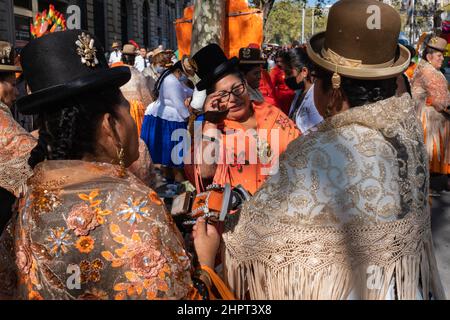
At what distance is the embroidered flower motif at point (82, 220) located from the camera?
5.15 feet

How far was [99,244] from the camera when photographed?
1.56 meters

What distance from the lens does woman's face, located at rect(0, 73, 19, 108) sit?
159 inches

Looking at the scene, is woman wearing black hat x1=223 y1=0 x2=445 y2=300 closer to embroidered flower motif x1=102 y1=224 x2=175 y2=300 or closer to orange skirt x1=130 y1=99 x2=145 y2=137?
embroidered flower motif x1=102 y1=224 x2=175 y2=300

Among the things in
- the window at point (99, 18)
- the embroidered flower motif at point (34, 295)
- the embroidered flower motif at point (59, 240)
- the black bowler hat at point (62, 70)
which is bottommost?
the window at point (99, 18)

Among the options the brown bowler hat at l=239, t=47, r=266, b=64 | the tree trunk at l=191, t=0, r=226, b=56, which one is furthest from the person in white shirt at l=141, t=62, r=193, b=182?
the brown bowler hat at l=239, t=47, r=266, b=64

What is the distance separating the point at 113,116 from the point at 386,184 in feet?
3.32

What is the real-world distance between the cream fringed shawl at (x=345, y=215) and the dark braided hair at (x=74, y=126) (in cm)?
67


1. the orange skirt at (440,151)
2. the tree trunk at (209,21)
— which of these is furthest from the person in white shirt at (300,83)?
the orange skirt at (440,151)

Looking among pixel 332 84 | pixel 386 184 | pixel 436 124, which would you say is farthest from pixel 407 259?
pixel 436 124

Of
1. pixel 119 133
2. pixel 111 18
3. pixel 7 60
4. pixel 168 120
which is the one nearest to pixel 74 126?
pixel 119 133

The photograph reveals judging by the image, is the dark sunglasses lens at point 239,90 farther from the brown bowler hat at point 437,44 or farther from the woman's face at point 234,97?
the brown bowler hat at point 437,44

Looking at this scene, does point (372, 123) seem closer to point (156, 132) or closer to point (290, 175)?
point (290, 175)

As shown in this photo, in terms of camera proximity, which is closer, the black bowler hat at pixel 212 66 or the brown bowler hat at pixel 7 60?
the black bowler hat at pixel 212 66

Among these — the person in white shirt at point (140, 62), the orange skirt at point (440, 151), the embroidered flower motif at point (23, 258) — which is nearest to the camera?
the embroidered flower motif at point (23, 258)
